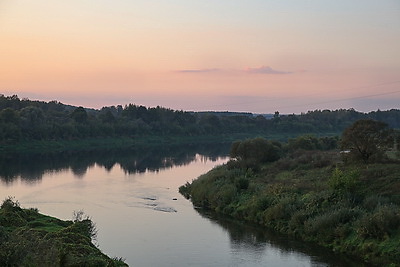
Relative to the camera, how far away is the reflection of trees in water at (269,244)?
26.0m

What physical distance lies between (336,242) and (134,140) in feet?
354

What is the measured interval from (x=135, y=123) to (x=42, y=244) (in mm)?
126808

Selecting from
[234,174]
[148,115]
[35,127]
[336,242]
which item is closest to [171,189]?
[234,174]

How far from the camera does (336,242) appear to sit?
2798 centimetres

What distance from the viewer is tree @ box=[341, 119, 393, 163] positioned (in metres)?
39.4

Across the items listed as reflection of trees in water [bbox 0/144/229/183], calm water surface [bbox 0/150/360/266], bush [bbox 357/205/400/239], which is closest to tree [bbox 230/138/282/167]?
calm water surface [bbox 0/150/360/266]

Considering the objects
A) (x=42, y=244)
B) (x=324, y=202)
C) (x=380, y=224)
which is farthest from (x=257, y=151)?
(x=42, y=244)

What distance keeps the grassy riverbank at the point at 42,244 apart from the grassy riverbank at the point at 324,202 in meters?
12.7

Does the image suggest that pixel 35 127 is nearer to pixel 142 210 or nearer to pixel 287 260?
pixel 142 210

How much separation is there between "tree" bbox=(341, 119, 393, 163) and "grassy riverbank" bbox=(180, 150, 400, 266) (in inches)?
46.3

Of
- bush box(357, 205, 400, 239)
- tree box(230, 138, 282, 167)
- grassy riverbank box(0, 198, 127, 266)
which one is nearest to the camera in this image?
grassy riverbank box(0, 198, 127, 266)

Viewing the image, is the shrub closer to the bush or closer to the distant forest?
the bush

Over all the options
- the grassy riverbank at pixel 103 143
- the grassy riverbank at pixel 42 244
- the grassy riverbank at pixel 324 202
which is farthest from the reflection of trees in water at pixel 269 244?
the grassy riverbank at pixel 103 143

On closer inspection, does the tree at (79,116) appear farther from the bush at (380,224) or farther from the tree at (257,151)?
the bush at (380,224)
